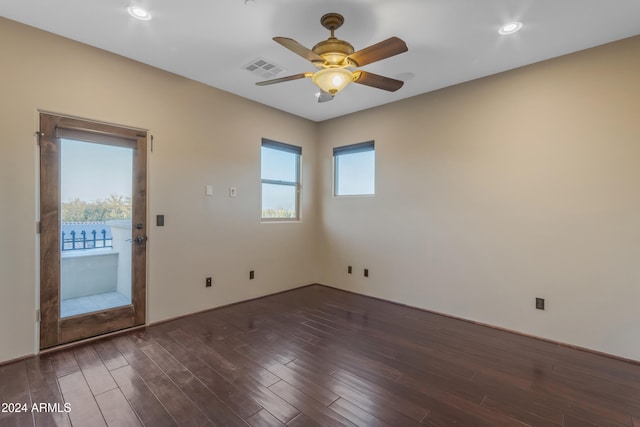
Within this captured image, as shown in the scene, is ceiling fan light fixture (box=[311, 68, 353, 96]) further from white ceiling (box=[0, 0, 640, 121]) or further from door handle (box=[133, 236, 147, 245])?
door handle (box=[133, 236, 147, 245])

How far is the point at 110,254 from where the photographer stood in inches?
120

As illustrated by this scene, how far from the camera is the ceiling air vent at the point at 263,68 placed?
307 centimetres

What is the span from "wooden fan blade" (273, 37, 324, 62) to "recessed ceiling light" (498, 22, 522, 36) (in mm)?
1557

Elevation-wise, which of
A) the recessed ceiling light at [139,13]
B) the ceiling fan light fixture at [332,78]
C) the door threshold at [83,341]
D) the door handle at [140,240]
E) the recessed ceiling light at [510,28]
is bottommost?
the door threshold at [83,341]

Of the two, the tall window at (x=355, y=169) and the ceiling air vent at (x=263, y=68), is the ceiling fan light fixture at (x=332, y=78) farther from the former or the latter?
the tall window at (x=355, y=169)

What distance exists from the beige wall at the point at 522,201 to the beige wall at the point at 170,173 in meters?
1.44

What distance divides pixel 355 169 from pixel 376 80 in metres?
2.31

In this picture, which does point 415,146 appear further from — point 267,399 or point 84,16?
point 84,16

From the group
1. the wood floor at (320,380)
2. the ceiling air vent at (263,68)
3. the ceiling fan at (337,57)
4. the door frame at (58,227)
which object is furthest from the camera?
the ceiling air vent at (263,68)

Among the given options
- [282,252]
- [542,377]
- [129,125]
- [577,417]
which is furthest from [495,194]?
[129,125]

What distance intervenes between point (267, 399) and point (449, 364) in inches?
59.0

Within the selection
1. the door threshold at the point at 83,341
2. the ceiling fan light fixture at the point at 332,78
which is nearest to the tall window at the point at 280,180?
the door threshold at the point at 83,341

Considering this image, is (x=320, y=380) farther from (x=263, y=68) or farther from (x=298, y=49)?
(x=263, y=68)

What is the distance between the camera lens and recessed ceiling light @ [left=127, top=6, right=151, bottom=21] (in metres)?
2.30
